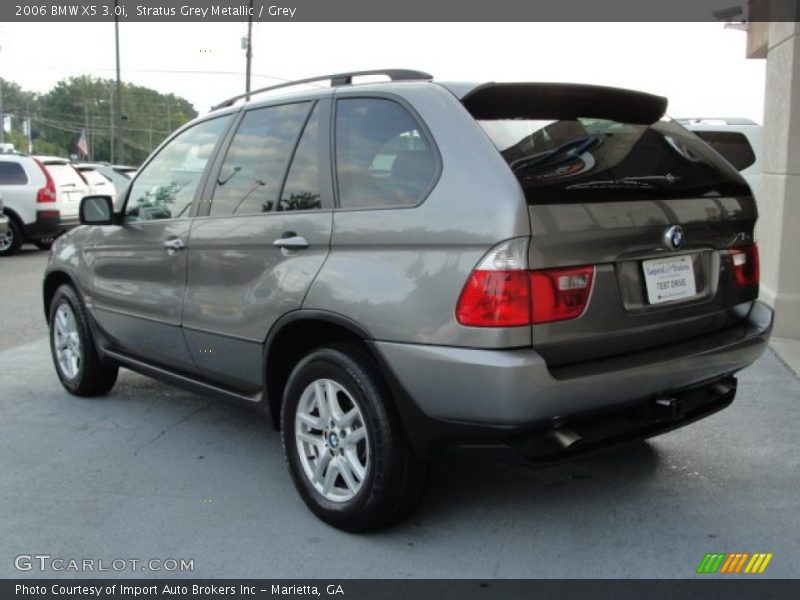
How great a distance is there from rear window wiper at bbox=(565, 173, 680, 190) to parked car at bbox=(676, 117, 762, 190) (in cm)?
694

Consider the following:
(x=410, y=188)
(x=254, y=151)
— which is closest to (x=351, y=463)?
(x=410, y=188)

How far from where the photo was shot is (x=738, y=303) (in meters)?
3.67

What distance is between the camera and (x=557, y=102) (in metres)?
3.38

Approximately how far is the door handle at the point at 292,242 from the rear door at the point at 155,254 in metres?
0.90

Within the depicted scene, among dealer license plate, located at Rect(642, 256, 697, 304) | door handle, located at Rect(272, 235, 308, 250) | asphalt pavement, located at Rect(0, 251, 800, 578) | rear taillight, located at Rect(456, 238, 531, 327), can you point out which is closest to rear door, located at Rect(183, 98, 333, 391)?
door handle, located at Rect(272, 235, 308, 250)

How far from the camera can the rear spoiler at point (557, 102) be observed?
3232 mm

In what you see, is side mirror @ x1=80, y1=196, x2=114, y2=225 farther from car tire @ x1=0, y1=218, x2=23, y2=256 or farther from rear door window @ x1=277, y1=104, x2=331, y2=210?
car tire @ x1=0, y1=218, x2=23, y2=256

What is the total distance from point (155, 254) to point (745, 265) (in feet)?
10.0

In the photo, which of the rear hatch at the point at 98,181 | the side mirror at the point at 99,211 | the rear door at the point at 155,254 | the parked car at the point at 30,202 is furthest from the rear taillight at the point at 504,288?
the rear hatch at the point at 98,181

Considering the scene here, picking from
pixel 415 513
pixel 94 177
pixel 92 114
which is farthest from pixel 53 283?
pixel 92 114

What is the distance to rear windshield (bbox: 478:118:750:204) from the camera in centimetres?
305

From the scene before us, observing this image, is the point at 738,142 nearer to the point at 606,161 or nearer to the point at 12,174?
the point at 606,161

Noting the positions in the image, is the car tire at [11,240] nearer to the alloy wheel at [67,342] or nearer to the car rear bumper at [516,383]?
the alloy wheel at [67,342]

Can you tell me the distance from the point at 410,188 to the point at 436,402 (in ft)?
2.78
